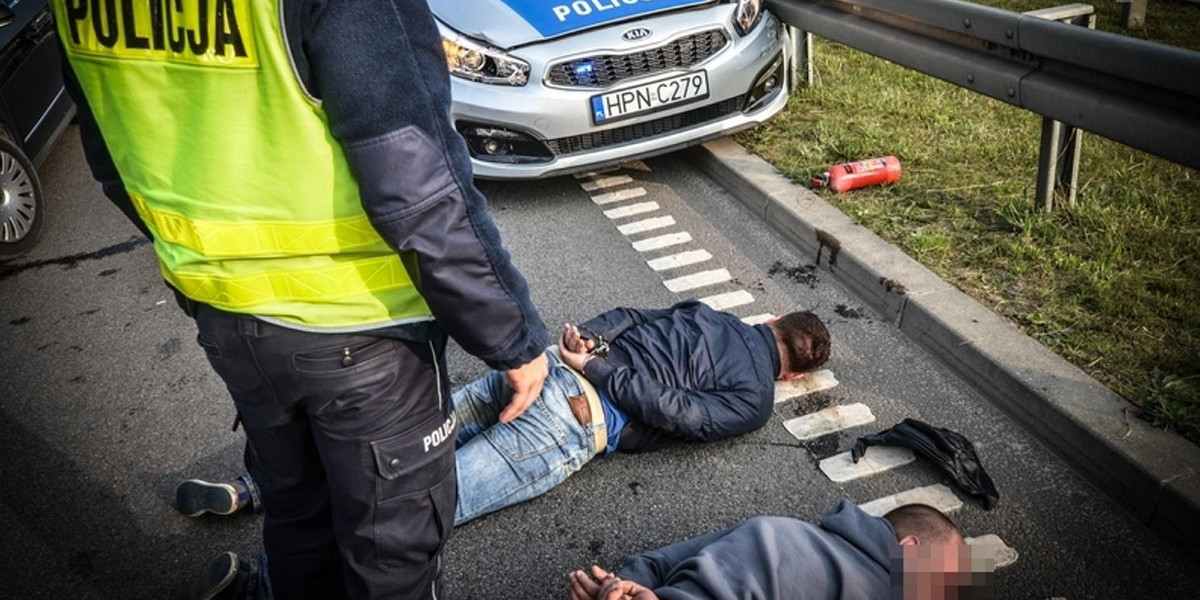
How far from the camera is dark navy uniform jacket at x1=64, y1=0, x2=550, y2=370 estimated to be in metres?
1.63

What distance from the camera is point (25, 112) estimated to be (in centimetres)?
605

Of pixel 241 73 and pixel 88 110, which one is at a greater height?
pixel 241 73

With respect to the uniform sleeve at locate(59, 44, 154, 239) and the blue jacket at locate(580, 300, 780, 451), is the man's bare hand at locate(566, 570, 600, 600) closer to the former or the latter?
the blue jacket at locate(580, 300, 780, 451)

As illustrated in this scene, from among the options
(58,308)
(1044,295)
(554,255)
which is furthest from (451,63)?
(1044,295)

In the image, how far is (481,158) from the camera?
18.3 feet

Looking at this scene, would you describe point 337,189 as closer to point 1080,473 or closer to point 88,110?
point 88,110

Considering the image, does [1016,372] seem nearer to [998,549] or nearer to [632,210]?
[998,549]

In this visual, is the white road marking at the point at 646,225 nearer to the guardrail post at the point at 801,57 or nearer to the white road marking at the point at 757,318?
the white road marking at the point at 757,318

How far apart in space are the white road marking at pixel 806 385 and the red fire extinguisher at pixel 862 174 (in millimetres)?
1669

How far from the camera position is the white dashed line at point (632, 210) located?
556 cm

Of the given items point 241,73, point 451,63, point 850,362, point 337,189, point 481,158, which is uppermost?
point 241,73

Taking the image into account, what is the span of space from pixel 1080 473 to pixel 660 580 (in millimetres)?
1675

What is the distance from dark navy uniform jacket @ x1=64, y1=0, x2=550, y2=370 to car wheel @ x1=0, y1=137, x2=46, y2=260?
4.66 meters

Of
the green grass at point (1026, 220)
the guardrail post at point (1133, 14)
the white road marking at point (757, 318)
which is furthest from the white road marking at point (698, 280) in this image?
the guardrail post at point (1133, 14)
